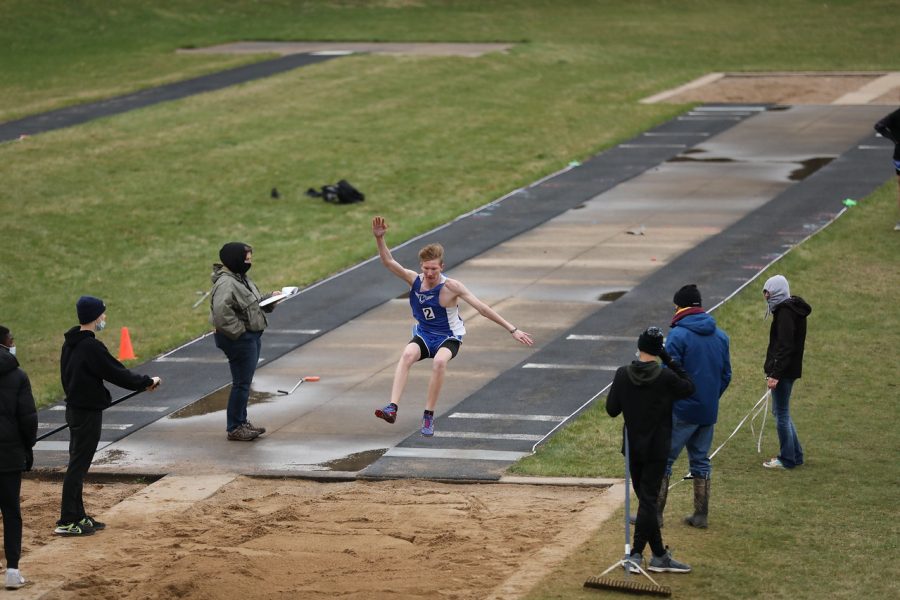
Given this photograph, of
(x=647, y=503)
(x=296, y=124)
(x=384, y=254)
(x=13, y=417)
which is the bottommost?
(x=647, y=503)

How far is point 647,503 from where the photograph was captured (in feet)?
36.7

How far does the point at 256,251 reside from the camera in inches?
1008

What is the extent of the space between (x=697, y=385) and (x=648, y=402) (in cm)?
105

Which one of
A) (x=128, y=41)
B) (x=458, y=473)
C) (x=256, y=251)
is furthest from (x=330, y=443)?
(x=128, y=41)

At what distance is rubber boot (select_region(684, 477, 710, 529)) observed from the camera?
1224 centimetres

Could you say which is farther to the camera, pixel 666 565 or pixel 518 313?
pixel 518 313

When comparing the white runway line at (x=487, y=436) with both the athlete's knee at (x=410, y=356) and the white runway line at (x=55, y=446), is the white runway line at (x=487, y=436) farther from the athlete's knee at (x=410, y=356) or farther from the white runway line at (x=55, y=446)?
the white runway line at (x=55, y=446)

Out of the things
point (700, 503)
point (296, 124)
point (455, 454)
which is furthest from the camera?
point (296, 124)

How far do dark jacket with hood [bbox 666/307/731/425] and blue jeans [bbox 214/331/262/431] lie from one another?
5.61m

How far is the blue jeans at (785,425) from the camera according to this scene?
545 inches

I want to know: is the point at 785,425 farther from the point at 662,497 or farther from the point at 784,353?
the point at 662,497

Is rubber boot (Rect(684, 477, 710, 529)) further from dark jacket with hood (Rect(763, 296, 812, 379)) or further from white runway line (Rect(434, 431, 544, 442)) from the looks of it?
white runway line (Rect(434, 431, 544, 442))

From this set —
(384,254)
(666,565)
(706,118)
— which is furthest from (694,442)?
(706,118)

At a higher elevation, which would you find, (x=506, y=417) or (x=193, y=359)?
(x=506, y=417)
